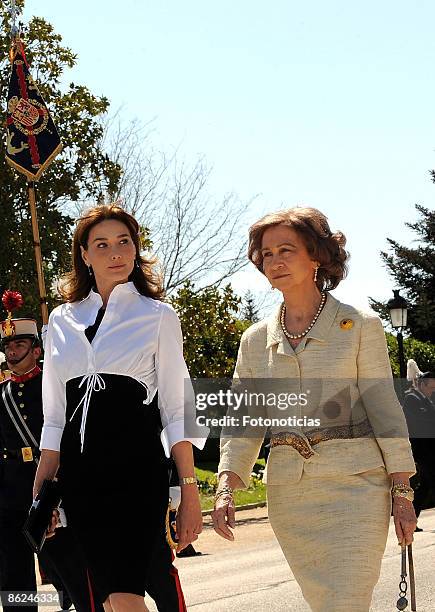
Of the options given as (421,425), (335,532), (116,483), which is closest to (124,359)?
(116,483)

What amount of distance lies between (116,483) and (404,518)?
1.08 meters

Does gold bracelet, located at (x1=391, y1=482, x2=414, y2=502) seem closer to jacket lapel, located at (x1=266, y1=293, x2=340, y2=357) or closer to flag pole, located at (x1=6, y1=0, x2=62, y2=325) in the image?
jacket lapel, located at (x1=266, y1=293, x2=340, y2=357)

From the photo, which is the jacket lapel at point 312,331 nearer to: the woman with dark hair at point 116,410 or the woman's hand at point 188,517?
the woman with dark hair at point 116,410

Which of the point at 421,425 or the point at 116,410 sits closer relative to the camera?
the point at 116,410

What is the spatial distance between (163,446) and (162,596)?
0.81 meters

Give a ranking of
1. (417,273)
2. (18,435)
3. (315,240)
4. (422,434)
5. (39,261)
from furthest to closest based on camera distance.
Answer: (417,273)
(422,434)
(39,261)
(18,435)
(315,240)

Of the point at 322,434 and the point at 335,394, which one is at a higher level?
the point at 335,394

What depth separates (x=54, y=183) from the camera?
788 inches

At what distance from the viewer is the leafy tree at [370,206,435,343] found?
4700 centimetres

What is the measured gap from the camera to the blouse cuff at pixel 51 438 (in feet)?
15.3

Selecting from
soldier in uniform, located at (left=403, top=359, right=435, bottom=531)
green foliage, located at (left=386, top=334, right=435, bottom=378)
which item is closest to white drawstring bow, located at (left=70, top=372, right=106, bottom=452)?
soldier in uniform, located at (left=403, top=359, right=435, bottom=531)

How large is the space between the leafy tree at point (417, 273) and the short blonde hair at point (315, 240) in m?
42.2

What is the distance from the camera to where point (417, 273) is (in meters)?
49.9

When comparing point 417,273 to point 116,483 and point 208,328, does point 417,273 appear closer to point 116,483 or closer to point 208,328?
point 208,328
